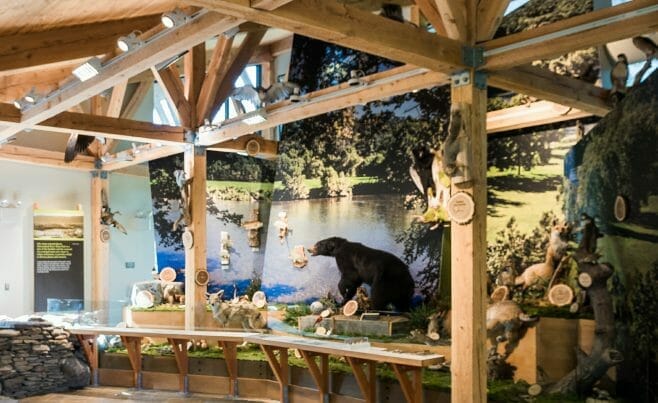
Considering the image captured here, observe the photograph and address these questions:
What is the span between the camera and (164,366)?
31.1ft

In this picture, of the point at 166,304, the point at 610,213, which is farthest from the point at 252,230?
the point at 610,213

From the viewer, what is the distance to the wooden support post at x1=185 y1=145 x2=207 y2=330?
9.32 meters

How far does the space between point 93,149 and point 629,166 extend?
10015 millimetres

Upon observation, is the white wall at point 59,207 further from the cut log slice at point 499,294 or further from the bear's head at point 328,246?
the cut log slice at point 499,294

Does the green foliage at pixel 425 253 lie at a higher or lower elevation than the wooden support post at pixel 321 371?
higher

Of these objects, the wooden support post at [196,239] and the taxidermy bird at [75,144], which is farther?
the taxidermy bird at [75,144]

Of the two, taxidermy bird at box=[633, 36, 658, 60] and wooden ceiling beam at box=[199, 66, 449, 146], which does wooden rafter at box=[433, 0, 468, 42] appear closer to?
wooden ceiling beam at box=[199, 66, 449, 146]

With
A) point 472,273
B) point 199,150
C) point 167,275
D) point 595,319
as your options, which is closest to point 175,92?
point 199,150

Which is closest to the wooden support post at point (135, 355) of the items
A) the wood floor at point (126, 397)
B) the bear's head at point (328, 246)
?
the wood floor at point (126, 397)

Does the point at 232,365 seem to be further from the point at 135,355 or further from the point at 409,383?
the point at 409,383

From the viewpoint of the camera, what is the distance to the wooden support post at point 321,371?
7.67 m

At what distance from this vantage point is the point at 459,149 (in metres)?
5.36

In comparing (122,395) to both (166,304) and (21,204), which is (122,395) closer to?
(166,304)

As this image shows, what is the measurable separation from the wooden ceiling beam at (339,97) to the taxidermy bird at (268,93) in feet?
0.31
